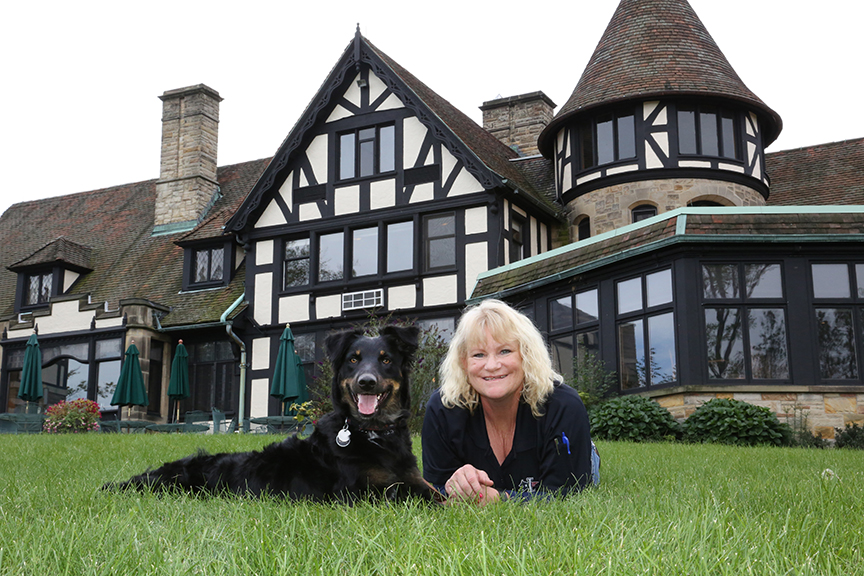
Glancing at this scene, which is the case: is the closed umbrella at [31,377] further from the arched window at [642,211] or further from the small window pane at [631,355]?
the arched window at [642,211]

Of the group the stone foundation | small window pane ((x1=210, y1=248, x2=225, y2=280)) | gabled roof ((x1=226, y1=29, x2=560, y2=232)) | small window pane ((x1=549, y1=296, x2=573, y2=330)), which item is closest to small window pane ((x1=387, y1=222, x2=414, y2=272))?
gabled roof ((x1=226, y1=29, x2=560, y2=232))

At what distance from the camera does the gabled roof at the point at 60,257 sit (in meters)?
26.2

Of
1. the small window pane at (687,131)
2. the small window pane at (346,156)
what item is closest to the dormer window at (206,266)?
the small window pane at (346,156)

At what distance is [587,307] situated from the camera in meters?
17.4

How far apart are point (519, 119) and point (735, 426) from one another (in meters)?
15.0

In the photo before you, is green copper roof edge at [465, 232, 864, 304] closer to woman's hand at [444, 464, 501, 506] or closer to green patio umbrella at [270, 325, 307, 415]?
green patio umbrella at [270, 325, 307, 415]

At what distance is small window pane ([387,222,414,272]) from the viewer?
21688 millimetres

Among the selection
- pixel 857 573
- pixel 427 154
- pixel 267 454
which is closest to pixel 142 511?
pixel 267 454

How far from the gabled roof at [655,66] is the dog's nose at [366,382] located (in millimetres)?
16629

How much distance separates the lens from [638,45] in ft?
70.6

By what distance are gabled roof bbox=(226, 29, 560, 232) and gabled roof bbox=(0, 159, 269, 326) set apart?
8.30 ft

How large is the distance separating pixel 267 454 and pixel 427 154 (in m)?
17.2

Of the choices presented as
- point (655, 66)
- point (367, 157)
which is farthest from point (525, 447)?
point (367, 157)

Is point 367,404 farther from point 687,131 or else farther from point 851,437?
point 687,131
